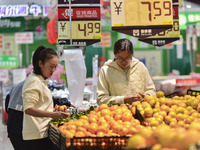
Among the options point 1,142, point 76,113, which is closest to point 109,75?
point 76,113

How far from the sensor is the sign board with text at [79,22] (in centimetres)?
520

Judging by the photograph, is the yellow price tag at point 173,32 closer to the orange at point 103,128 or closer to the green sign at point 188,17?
the orange at point 103,128

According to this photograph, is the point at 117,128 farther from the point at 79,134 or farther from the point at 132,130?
the point at 79,134

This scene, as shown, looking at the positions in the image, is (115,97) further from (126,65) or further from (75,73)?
(75,73)

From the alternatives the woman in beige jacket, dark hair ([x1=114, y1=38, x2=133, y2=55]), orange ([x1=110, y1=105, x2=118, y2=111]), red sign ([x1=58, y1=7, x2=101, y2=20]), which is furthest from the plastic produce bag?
orange ([x1=110, y1=105, x2=118, y2=111])

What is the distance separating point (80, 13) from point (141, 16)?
105 cm

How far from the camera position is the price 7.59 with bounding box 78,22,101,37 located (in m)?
5.29

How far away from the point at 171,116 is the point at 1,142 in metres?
5.36

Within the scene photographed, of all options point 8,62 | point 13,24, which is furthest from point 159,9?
point 13,24

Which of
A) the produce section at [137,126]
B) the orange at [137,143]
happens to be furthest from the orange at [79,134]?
the orange at [137,143]

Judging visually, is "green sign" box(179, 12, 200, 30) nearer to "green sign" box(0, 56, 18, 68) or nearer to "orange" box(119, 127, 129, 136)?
"green sign" box(0, 56, 18, 68)

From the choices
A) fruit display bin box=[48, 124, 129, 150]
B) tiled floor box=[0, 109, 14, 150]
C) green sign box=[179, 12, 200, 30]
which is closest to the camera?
fruit display bin box=[48, 124, 129, 150]

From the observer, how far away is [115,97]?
4.05 metres

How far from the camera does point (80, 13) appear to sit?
17.2 feet
